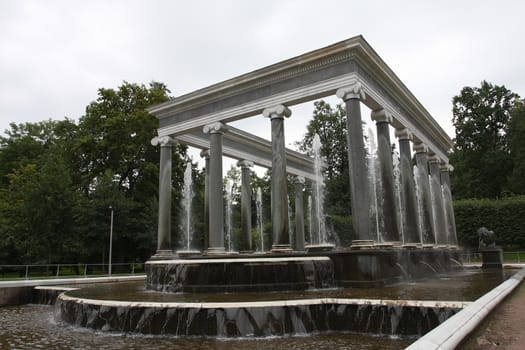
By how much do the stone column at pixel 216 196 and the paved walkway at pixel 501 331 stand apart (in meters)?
14.6

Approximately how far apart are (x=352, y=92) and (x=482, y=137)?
4993 cm

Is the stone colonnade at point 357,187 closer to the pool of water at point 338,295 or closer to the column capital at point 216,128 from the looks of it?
the column capital at point 216,128

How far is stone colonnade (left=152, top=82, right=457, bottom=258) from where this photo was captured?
57.2ft

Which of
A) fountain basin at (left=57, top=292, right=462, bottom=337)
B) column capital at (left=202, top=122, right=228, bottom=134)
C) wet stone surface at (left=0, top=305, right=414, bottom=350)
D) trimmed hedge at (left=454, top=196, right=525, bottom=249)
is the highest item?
column capital at (left=202, top=122, right=228, bottom=134)

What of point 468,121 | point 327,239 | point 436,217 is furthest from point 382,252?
point 468,121

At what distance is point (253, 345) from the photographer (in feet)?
26.4

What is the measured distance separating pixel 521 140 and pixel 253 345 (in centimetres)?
5476

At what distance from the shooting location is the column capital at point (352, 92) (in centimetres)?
1795

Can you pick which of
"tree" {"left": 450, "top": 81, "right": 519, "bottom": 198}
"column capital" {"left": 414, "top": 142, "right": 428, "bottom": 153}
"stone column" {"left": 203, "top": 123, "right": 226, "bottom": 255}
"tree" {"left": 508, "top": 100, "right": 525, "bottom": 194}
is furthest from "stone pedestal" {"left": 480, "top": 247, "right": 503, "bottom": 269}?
A: "tree" {"left": 450, "top": 81, "right": 519, "bottom": 198}

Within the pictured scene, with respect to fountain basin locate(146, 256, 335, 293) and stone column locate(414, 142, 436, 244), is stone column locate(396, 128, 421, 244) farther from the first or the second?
fountain basin locate(146, 256, 335, 293)

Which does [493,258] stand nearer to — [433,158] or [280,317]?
[433,158]

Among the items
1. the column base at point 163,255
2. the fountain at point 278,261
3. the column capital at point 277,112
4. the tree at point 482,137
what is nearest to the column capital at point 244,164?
the fountain at point 278,261

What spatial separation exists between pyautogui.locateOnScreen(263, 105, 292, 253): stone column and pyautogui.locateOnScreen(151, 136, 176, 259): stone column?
826 centimetres

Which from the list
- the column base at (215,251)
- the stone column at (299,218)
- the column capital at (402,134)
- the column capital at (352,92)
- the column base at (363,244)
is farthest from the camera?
the stone column at (299,218)
